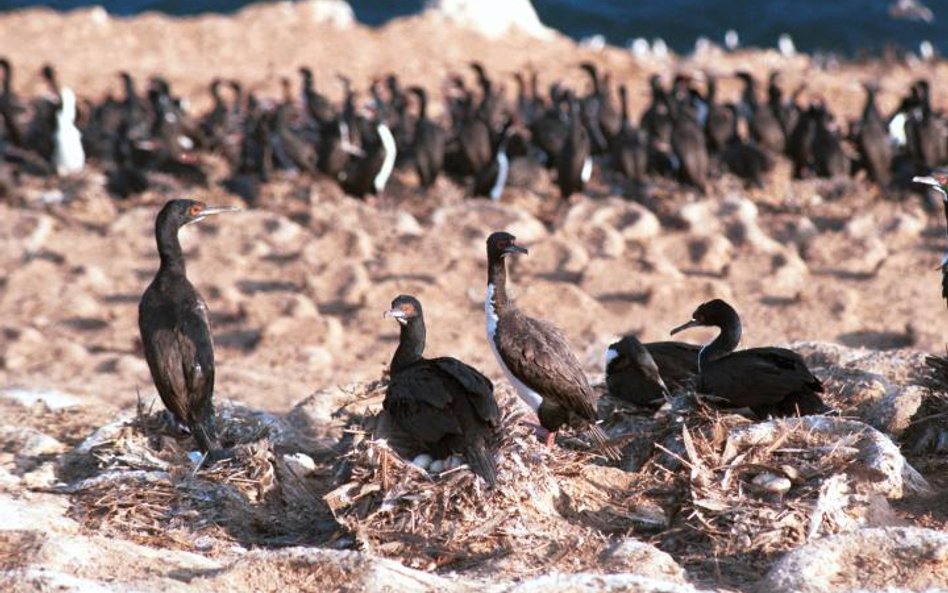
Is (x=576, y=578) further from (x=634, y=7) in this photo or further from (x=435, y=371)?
(x=634, y=7)

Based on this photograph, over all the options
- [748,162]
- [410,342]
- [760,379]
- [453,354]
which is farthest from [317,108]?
[760,379]

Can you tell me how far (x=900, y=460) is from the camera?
621 cm

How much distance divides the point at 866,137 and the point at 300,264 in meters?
6.15

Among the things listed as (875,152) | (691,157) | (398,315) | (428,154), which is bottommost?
(428,154)

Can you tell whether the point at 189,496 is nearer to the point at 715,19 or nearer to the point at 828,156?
the point at 828,156

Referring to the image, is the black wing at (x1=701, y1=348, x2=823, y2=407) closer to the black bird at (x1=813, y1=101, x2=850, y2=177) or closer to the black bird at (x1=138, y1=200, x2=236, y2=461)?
the black bird at (x1=138, y1=200, x2=236, y2=461)

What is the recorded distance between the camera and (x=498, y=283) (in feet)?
23.2

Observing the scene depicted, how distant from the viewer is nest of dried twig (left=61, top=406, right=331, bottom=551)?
6121 mm

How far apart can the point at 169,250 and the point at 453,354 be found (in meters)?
3.82

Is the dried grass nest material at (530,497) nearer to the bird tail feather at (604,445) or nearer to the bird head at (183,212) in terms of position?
the bird tail feather at (604,445)

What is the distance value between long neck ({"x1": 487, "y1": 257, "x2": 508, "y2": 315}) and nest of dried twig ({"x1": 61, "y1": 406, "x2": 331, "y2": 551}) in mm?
1168

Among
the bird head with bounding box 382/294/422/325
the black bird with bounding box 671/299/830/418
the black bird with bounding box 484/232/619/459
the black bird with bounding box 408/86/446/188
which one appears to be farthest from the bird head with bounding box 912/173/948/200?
the black bird with bounding box 408/86/446/188

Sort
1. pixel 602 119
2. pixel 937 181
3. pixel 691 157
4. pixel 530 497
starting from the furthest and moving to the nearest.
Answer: pixel 602 119
pixel 691 157
pixel 937 181
pixel 530 497

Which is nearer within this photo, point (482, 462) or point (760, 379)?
point (482, 462)
